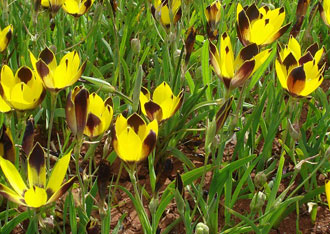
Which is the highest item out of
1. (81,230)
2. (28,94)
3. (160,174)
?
(28,94)

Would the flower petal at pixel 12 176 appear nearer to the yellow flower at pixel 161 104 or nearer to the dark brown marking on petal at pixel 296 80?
the yellow flower at pixel 161 104

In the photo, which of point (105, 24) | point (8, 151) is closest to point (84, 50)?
point (105, 24)

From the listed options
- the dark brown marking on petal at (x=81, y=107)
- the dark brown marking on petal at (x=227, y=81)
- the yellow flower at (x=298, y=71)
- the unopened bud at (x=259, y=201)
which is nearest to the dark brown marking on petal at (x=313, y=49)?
the yellow flower at (x=298, y=71)

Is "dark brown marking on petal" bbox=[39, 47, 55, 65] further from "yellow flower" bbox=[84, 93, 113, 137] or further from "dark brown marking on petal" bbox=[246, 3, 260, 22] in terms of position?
"dark brown marking on petal" bbox=[246, 3, 260, 22]

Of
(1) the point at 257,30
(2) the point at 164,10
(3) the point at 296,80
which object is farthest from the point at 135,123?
(2) the point at 164,10

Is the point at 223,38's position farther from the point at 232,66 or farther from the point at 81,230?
the point at 81,230
